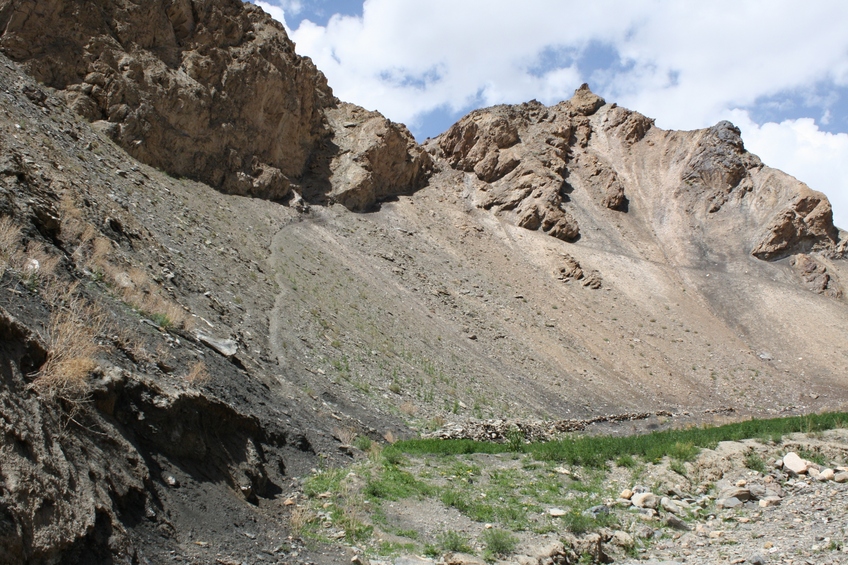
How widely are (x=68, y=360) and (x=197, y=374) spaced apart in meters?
3.16

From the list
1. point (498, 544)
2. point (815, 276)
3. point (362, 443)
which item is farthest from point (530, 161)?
point (498, 544)

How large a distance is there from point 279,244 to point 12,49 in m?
13.9

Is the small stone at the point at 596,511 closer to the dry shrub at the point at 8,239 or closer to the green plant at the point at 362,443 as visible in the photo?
the green plant at the point at 362,443

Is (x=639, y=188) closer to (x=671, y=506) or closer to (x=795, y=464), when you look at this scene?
(x=795, y=464)

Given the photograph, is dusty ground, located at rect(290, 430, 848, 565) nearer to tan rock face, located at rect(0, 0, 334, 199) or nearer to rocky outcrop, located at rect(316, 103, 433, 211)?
tan rock face, located at rect(0, 0, 334, 199)

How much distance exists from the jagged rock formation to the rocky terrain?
0.46 feet

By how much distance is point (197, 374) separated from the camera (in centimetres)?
896

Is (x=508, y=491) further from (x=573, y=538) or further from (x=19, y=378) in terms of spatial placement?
(x=19, y=378)

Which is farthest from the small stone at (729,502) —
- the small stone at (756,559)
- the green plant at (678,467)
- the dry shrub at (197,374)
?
the dry shrub at (197,374)

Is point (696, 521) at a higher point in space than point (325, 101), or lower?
lower

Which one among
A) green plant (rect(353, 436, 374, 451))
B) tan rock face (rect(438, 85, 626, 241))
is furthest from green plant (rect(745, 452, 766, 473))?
tan rock face (rect(438, 85, 626, 241))

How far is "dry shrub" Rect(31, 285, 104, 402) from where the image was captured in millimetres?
5562

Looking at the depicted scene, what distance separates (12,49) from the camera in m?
25.9

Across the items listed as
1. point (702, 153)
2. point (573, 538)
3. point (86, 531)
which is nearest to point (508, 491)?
point (573, 538)
